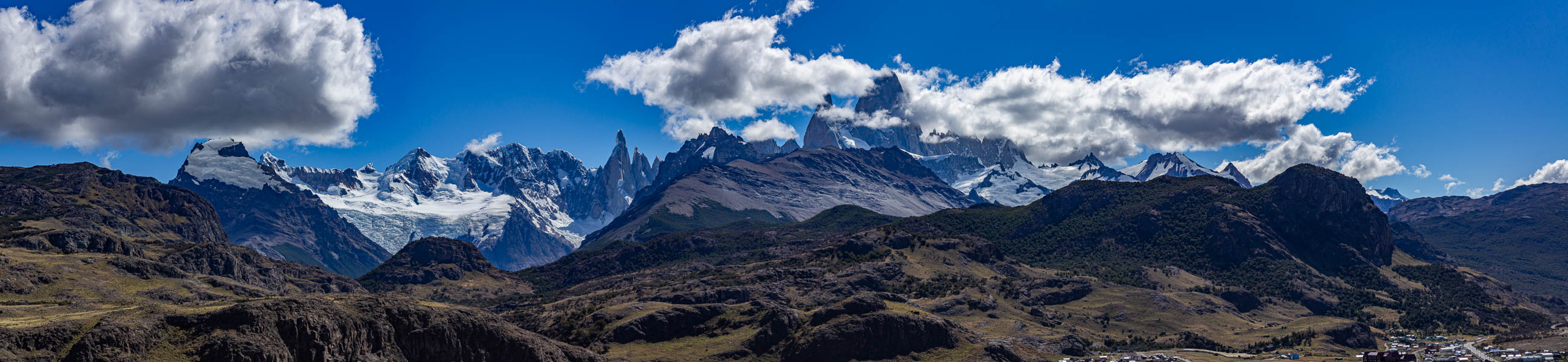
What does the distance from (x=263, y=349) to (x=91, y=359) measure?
24.3 m

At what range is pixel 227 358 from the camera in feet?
564

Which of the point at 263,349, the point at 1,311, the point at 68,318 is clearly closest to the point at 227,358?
the point at 263,349

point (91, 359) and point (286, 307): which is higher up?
point (286, 307)

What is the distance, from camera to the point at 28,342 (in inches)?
6373

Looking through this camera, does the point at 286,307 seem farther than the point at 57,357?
Yes

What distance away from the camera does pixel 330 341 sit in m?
192

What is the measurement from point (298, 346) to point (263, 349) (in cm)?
1002

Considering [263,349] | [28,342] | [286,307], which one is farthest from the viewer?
[286,307]

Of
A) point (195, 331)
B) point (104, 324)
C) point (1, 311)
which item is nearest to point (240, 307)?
point (195, 331)

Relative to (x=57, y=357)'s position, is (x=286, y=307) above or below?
above

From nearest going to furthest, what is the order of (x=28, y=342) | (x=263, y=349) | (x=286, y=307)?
(x=28, y=342)
(x=263, y=349)
(x=286, y=307)

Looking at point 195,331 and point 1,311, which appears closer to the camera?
point 195,331

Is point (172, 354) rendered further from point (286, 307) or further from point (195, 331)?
point (286, 307)

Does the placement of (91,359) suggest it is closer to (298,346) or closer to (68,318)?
(68,318)
